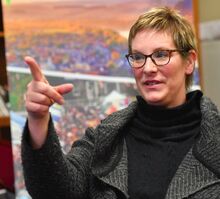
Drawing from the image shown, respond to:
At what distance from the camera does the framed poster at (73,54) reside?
2.03m

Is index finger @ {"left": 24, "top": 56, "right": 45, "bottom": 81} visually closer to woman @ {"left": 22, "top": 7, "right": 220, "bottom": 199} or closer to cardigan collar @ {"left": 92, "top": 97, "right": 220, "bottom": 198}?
woman @ {"left": 22, "top": 7, "right": 220, "bottom": 199}

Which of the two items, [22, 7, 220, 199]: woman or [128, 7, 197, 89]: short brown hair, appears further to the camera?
[128, 7, 197, 89]: short brown hair

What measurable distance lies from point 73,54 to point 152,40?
0.97m

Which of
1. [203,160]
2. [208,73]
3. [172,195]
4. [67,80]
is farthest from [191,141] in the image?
[208,73]

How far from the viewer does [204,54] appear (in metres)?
2.41

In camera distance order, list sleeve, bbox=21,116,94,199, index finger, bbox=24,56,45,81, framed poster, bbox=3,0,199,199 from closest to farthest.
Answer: index finger, bbox=24,56,45,81 → sleeve, bbox=21,116,94,199 → framed poster, bbox=3,0,199,199

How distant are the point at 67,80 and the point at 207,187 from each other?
3.77 ft

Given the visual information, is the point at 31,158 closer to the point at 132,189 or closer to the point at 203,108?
the point at 132,189

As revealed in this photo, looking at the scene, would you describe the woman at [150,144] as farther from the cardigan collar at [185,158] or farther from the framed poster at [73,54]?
the framed poster at [73,54]

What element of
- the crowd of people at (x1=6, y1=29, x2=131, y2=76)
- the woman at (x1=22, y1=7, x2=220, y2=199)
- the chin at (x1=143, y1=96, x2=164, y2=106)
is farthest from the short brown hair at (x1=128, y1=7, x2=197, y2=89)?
the crowd of people at (x1=6, y1=29, x2=131, y2=76)

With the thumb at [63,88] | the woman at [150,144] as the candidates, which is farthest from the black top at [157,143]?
the thumb at [63,88]

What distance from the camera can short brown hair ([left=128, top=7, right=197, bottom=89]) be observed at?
122cm

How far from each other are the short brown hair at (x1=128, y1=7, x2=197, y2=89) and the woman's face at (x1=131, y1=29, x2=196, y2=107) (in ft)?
0.05

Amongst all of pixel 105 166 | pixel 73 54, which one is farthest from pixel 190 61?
pixel 73 54
